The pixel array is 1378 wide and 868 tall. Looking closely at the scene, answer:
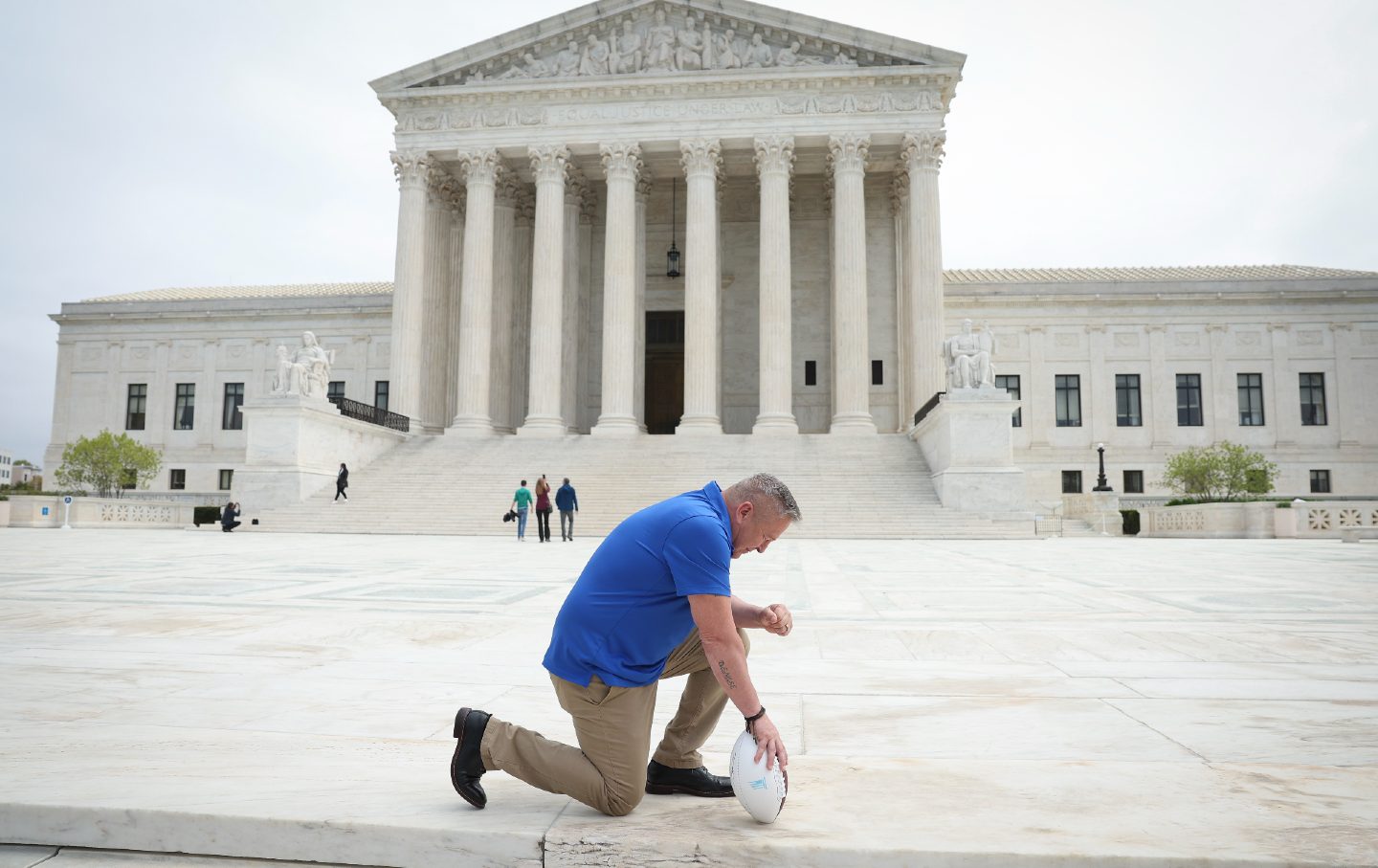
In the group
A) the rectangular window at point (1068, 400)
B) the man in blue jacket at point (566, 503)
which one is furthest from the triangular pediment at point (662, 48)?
the man in blue jacket at point (566, 503)

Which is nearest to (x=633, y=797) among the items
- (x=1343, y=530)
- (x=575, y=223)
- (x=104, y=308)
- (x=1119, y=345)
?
(x=1343, y=530)

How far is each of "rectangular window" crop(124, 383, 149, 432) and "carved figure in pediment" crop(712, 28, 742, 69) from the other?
3464 cm

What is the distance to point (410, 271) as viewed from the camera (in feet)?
125

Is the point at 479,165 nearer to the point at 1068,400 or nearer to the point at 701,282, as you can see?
the point at 701,282

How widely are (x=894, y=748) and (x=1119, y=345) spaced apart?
149ft

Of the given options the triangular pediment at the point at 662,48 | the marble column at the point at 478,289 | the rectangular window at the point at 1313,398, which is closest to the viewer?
the triangular pediment at the point at 662,48

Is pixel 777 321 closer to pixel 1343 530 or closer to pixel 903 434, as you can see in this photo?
pixel 903 434

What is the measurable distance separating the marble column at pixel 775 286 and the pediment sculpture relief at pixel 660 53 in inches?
142

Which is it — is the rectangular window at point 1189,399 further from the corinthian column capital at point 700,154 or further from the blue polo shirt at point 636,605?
the blue polo shirt at point 636,605

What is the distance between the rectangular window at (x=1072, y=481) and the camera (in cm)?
4369

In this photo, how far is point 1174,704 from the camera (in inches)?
196

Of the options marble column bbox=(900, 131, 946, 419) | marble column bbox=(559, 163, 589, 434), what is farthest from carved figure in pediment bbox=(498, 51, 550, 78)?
marble column bbox=(900, 131, 946, 419)

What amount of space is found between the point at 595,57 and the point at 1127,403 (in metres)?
28.9

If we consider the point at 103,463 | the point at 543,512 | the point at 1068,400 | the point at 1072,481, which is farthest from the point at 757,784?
the point at 103,463
